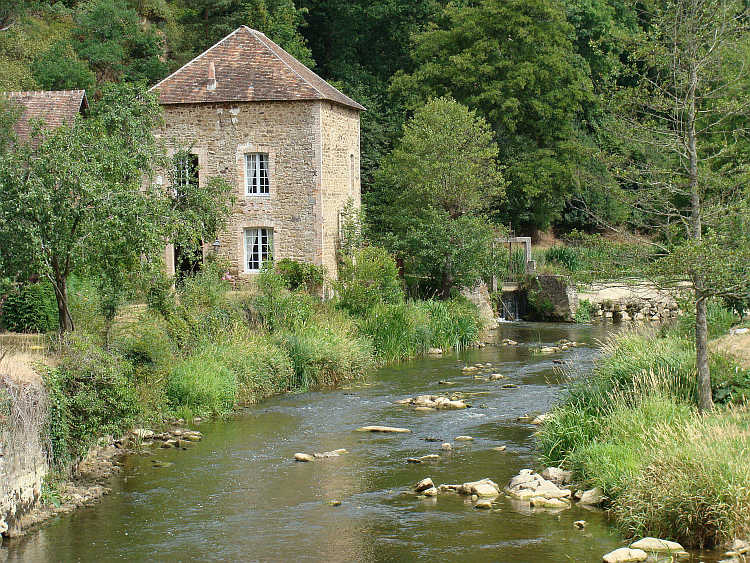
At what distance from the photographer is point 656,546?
33.3 feet

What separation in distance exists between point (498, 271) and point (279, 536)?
67.6 feet

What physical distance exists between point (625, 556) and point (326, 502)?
4.27m

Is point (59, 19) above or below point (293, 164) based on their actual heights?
above

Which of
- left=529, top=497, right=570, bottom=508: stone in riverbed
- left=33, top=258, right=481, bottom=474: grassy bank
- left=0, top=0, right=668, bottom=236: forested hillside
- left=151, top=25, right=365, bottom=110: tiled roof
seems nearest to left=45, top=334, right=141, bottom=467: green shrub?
left=33, top=258, right=481, bottom=474: grassy bank

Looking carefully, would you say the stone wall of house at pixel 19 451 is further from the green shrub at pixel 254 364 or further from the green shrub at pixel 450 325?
the green shrub at pixel 450 325

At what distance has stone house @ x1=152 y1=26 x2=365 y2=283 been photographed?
27.5m

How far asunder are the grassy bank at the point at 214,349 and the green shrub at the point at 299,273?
4.50 ft

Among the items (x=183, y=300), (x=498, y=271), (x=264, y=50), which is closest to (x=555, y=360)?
(x=498, y=271)

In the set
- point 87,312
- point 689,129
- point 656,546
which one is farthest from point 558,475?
Result: point 87,312

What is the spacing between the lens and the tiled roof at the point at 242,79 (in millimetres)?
27484

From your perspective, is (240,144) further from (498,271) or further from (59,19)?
(59,19)

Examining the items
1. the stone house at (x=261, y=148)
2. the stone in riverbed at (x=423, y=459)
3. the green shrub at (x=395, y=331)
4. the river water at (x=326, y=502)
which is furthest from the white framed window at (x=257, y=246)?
the stone in riverbed at (x=423, y=459)

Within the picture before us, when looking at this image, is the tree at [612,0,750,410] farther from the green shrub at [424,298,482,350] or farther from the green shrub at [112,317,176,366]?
the green shrub at [424,298,482,350]

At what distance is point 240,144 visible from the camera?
2772cm
